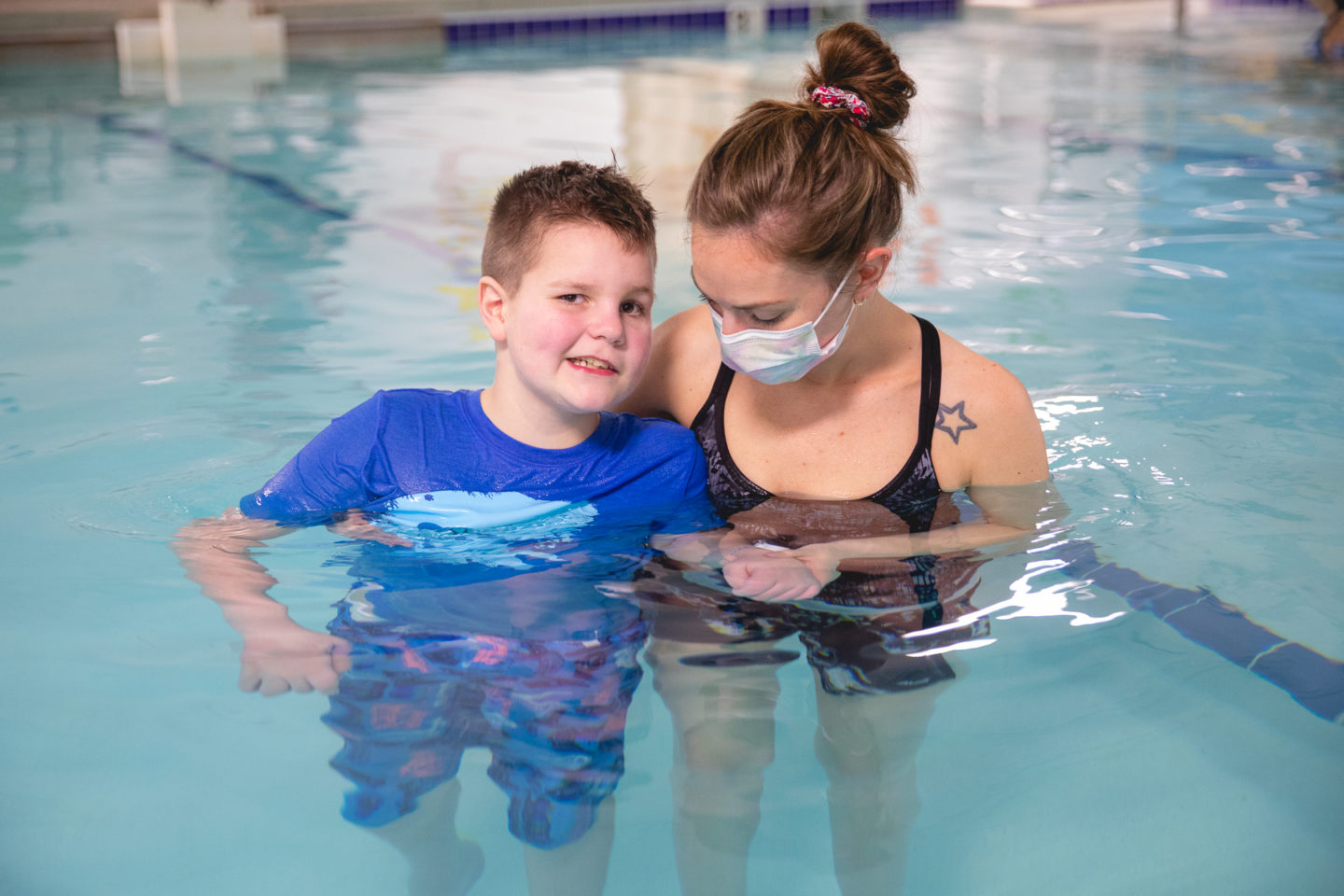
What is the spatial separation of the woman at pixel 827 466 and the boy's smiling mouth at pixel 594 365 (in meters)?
0.24

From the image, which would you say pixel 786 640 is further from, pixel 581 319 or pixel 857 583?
pixel 581 319

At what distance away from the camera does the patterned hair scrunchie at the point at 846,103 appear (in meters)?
2.30

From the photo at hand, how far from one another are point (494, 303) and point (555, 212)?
23 centimetres

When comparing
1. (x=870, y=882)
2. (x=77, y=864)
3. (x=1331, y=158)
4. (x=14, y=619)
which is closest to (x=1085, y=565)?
(x=870, y=882)

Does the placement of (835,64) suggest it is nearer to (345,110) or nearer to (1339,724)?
(1339,724)

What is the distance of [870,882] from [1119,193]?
19.3 feet

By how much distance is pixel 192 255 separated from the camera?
553cm

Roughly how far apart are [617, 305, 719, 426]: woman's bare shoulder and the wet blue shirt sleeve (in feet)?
2.18

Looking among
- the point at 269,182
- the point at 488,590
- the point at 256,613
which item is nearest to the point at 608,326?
the point at 488,590

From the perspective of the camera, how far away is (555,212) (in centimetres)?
230

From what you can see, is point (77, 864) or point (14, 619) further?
point (14, 619)

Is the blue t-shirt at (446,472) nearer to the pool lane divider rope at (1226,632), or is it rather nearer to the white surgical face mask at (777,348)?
the white surgical face mask at (777,348)

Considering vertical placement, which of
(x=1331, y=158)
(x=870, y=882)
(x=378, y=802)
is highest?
(x=1331, y=158)

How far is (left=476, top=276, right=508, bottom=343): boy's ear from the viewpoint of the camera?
7.83ft
